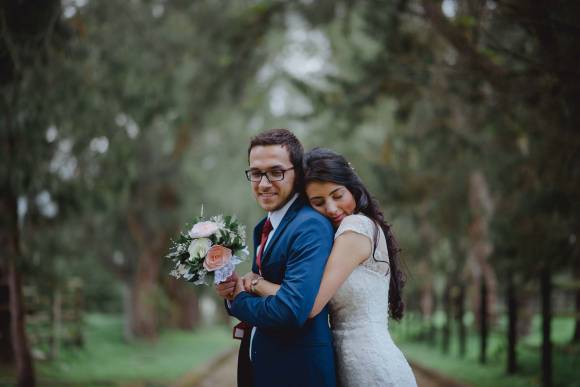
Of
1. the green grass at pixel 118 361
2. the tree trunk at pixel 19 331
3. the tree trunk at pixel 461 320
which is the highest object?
the tree trunk at pixel 19 331

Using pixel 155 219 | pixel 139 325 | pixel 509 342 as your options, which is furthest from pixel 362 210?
pixel 139 325

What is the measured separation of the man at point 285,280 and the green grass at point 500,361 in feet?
19.1

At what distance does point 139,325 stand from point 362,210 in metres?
16.7

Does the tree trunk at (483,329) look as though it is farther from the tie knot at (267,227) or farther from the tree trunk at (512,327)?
the tie knot at (267,227)

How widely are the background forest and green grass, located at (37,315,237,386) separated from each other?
11 centimetres

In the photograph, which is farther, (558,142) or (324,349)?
(558,142)

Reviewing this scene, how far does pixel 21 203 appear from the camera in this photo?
9375mm

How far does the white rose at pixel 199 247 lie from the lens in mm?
3280

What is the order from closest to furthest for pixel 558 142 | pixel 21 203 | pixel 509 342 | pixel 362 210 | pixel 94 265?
pixel 362 210
pixel 558 142
pixel 21 203
pixel 509 342
pixel 94 265

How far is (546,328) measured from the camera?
8211mm

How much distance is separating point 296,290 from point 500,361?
1008 centimetres

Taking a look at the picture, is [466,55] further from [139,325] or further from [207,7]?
[139,325]

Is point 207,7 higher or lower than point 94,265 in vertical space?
higher

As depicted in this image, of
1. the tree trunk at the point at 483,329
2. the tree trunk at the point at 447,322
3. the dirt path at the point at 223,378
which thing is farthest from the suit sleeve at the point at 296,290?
the tree trunk at the point at 447,322
